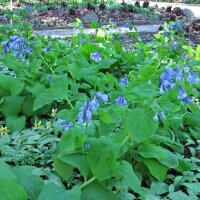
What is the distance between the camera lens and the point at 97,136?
86.6 inches

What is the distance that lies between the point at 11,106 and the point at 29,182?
1245mm

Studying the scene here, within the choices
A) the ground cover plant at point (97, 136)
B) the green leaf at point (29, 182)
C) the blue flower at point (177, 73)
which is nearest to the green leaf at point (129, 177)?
the ground cover plant at point (97, 136)

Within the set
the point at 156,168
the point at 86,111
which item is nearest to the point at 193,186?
the point at 156,168

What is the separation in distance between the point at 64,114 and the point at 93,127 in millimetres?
178

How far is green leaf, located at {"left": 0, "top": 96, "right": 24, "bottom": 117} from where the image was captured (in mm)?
2960

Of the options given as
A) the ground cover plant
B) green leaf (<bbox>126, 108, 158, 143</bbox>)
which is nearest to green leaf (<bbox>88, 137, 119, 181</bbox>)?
the ground cover plant

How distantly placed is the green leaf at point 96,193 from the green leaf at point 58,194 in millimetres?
204

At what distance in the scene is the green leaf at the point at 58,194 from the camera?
5.30ft

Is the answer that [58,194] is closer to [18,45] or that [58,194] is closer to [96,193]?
[96,193]

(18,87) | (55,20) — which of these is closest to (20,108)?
(18,87)

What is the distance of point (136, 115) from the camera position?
1831mm

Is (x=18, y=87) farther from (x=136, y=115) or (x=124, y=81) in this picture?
(x=136, y=115)

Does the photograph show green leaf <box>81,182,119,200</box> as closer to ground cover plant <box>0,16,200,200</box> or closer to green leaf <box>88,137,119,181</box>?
ground cover plant <box>0,16,200,200</box>

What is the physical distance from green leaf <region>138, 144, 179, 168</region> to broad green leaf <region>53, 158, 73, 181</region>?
16.0 inches
